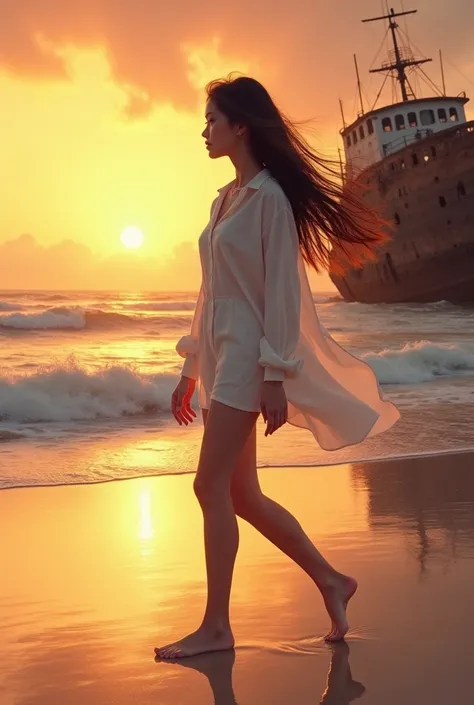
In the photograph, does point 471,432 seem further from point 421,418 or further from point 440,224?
point 440,224

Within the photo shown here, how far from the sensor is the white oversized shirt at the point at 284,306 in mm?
2834

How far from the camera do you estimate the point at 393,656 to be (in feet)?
9.45

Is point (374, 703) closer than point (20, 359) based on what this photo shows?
Yes

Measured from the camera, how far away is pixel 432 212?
121ft

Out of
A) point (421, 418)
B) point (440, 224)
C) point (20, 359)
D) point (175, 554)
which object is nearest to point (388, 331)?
point (440, 224)

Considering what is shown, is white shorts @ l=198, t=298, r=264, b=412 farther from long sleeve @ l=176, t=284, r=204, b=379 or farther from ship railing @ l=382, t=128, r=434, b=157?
ship railing @ l=382, t=128, r=434, b=157

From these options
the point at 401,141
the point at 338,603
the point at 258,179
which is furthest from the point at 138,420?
the point at 401,141

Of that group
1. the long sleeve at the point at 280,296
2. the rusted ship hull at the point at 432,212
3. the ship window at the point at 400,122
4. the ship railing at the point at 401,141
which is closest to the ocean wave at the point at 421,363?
the long sleeve at the point at 280,296

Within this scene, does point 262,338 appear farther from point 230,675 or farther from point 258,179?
point 230,675

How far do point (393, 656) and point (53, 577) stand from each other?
169cm

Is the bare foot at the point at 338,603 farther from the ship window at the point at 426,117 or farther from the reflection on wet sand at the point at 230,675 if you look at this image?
the ship window at the point at 426,117

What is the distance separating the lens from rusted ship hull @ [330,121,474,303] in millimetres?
35844

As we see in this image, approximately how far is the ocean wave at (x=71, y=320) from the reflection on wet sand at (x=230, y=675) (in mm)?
27738

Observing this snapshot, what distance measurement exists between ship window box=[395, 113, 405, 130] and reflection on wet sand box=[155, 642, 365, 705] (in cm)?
3919
